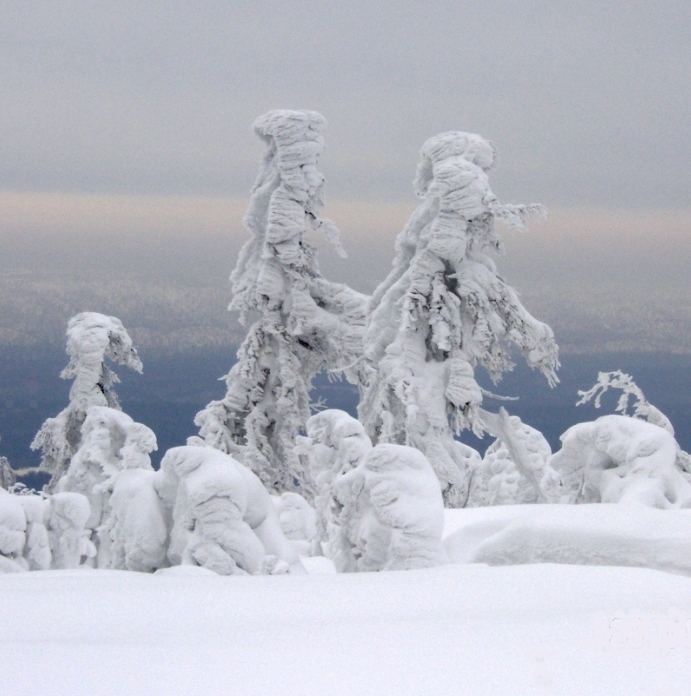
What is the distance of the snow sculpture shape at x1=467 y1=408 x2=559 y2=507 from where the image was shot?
1481 cm

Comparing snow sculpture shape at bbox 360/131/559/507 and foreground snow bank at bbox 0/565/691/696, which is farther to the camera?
snow sculpture shape at bbox 360/131/559/507

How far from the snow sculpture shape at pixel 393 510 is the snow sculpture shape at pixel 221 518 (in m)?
0.81

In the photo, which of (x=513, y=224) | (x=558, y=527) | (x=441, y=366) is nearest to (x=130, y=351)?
(x=441, y=366)

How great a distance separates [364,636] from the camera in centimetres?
363

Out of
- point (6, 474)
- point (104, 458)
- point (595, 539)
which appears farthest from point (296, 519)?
point (6, 474)

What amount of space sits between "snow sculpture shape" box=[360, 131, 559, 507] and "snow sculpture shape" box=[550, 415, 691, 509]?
2838mm

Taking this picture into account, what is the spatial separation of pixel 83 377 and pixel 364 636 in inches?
741

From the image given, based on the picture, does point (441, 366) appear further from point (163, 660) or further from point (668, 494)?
point (163, 660)

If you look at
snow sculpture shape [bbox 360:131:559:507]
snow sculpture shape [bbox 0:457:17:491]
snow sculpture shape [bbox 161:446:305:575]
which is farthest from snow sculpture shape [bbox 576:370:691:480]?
snow sculpture shape [bbox 0:457:17:491]

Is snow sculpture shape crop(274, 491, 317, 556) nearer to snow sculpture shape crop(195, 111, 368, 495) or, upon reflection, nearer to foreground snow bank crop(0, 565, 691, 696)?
snow sculpture shape crop(195, 111, 368, 495)

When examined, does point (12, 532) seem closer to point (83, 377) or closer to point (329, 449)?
point (329, 449)

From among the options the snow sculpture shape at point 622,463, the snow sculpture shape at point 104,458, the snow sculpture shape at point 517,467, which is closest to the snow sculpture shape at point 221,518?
the snow sculpture shape at point 104,458

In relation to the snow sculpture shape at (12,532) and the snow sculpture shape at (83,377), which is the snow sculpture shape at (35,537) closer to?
the snow sculpture shape at (12,532)

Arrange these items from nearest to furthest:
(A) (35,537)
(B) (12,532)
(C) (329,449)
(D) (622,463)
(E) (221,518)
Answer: (E) (221,518) < (B) (12,532) < (A) (35,537) < (C) (329,449) < (D) (622,463)
